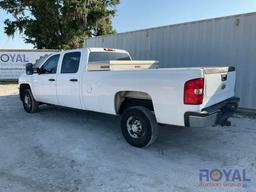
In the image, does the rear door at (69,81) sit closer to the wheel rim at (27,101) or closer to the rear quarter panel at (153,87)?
the rear quarter panel at (153,87)

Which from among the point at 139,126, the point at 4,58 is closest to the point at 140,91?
the point at 139,126

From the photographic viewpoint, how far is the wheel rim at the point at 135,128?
15.5ft

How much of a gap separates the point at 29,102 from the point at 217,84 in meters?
5.75

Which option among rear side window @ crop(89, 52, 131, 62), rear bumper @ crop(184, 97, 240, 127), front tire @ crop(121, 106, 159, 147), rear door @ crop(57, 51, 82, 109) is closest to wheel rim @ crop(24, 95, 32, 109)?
rear door @ crop(57, 51, 82, 109)

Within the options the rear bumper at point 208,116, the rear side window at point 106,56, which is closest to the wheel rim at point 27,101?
the rear side window at point 106,56

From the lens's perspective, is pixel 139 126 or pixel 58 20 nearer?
pixel 139 126

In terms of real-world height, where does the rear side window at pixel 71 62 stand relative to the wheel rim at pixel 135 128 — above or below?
above

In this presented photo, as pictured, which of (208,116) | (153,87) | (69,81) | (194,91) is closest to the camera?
(194,91)

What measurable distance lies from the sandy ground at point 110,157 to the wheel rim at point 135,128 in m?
0.27

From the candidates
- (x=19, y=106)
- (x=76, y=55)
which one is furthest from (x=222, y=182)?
(x=19, y=106)

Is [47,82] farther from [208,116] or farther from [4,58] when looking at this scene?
[4,58]

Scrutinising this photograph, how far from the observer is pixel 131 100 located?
5.03 metres

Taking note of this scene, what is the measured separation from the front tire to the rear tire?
3.85 meters

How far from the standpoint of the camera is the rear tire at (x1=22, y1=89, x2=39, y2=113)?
763cm
